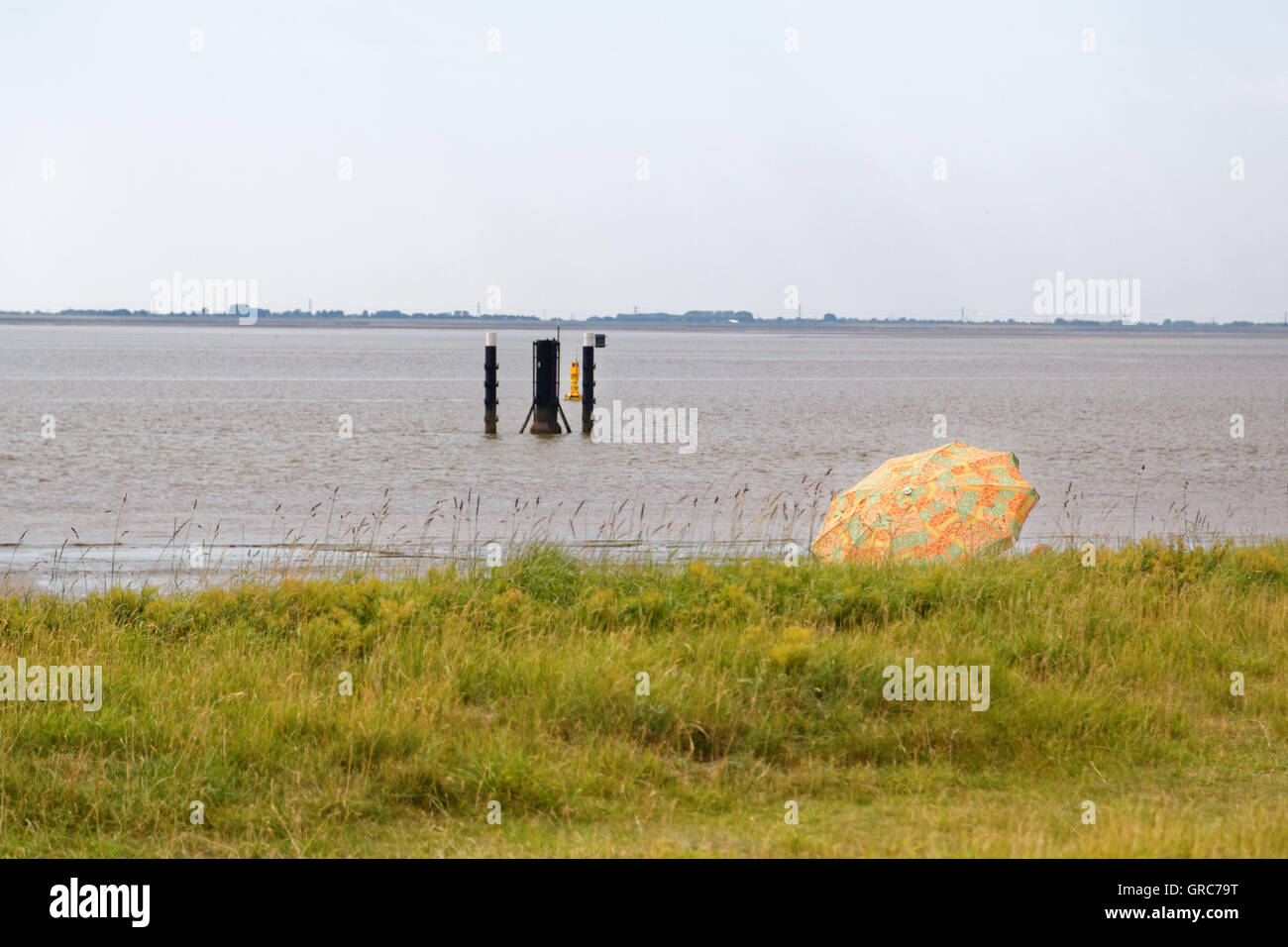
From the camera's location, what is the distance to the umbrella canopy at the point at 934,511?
38.4 ft

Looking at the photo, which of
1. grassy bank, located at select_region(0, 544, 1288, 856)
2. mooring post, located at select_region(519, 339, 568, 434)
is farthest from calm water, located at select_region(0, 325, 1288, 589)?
grassy bank, located at select_region(0, 544, 1288, 856)

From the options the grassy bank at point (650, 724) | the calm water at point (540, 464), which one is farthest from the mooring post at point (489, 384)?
the grassy bank at point (650, 724)

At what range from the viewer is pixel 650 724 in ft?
23.4

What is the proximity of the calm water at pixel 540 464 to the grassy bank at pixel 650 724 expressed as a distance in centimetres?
424

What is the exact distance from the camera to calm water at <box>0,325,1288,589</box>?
68.3 ft

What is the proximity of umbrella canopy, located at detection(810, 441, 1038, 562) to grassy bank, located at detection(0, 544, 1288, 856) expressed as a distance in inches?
66.8

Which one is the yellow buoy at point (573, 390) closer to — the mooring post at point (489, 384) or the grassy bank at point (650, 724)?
the mooring post at point (489, 384)

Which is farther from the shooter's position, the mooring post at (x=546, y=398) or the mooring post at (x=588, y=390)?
the mooring post at (x=588, y=390)

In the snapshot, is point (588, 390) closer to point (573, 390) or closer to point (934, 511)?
point (573, 390)

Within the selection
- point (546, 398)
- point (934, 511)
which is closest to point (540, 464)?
point (546, 398)

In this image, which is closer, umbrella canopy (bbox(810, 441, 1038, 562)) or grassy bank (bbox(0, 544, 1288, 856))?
grassy bank (bbox(0, 544, 1288, 856))

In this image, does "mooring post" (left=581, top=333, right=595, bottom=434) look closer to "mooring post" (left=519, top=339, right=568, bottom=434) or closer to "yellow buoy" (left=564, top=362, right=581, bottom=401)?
"yellow buoy" (left=564, top=362, right=581, bottom=401)
